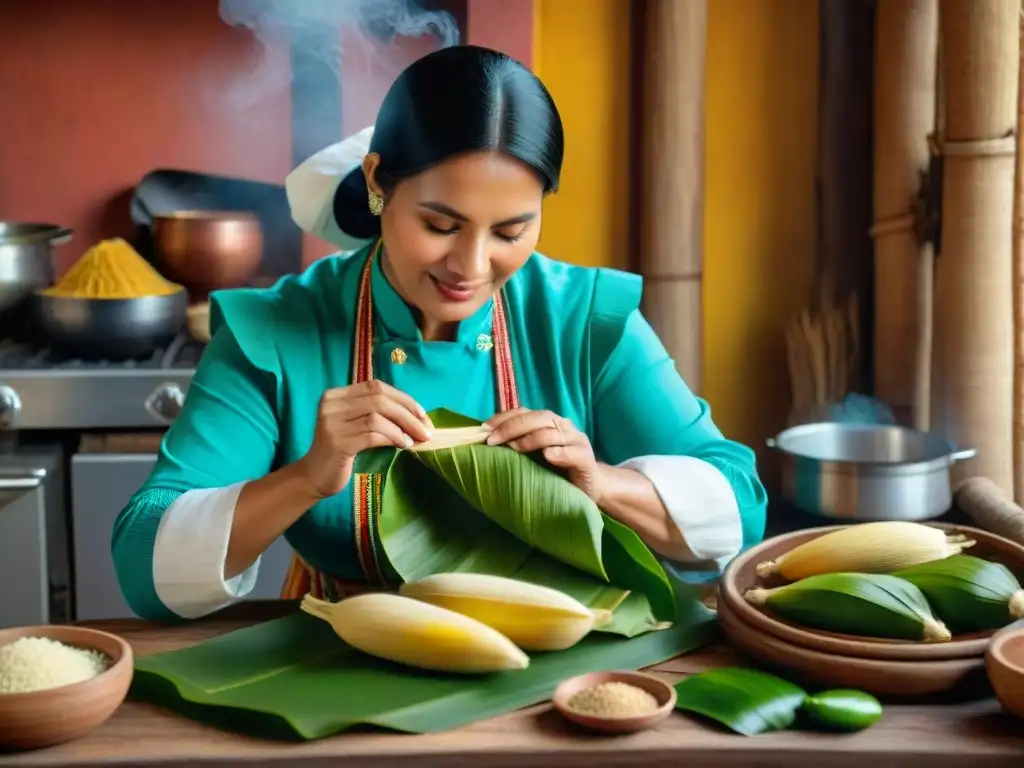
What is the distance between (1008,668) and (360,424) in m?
0.68

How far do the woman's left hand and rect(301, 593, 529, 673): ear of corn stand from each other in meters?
0.22

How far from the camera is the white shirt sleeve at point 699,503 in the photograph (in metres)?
1.63

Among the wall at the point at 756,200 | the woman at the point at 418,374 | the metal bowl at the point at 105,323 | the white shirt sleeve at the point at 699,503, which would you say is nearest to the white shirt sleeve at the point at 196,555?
the woman at the point at 418,374

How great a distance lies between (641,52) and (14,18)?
1.48 meters

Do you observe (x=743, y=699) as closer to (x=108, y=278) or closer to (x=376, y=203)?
(x=376, y=203)

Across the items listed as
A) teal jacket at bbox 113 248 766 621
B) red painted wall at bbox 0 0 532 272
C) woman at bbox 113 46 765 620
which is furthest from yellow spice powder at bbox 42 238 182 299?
teal jacket at bbox 113 248 766 621

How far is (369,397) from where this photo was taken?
1.43m

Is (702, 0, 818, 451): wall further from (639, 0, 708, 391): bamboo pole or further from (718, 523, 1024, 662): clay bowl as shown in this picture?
(718, 523, 1024, 662): clay bowl

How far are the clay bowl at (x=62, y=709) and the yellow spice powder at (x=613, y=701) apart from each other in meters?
0.40

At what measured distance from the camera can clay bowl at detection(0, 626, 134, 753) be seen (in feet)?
3.65

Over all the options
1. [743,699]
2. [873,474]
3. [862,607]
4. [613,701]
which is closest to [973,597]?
[862,607]

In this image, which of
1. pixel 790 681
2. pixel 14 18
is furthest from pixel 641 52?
pixel 790 681

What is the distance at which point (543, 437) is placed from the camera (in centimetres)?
144

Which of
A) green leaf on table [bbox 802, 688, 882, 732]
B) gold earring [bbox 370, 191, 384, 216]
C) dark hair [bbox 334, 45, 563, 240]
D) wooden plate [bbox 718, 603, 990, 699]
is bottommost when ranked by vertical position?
green leaf on table [bbox 802, 688, 882, 732]
